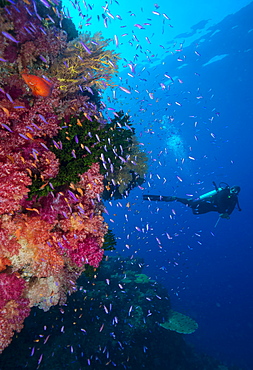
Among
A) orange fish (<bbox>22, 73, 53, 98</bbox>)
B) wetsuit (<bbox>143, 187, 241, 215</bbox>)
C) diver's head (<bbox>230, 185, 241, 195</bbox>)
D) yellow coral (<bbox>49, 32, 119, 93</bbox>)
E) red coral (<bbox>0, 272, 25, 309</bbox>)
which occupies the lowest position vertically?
red coral (<bbox>0, 272, 25, 309</bbox>)

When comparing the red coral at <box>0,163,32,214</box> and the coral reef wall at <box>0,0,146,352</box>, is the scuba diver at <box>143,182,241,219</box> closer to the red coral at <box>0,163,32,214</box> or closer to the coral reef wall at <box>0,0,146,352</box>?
the coral reef wall at <box>0,0,146,352</box>

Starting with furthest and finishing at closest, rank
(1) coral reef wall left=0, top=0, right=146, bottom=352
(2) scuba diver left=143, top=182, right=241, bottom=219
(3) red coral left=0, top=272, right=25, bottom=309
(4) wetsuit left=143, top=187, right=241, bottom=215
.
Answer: (4) wetsuit left=143, top=187, right=241, bottom=215, (2) scuba diver left=143, top=182, right=241, bottom=219, (3) red coral left=0, top=272, right=25, bottom=309, (1) coral reef wall left=0, top=0, right=146, bottom=352

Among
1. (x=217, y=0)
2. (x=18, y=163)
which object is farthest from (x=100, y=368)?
(x=217, y=0)

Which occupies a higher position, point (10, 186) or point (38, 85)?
point (38, 85)

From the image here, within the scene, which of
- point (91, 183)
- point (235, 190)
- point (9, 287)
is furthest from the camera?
point (235, 190)

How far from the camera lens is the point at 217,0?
90.8 ft

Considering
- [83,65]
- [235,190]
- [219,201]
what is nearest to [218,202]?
[219,201]

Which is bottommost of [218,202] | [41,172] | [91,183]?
[41,172]

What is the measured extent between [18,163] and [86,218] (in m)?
1.92

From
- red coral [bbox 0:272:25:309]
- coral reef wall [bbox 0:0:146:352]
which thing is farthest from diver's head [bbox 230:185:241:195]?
red coral [bbox 0:272:25:309]

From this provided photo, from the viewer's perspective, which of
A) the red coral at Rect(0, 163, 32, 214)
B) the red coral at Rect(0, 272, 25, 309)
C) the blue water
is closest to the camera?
the red coral at Rect(0, 163, 32, 214)

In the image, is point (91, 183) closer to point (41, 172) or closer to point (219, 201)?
point (41, 172)

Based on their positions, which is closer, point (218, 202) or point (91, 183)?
point (91, 183)

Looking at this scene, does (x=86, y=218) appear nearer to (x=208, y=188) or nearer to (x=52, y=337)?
(x=52, y=337)
